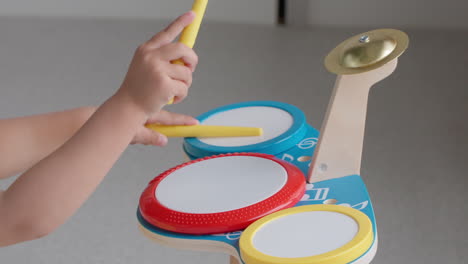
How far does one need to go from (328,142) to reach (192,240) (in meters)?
0.16

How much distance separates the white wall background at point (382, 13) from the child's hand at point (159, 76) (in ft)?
5.97

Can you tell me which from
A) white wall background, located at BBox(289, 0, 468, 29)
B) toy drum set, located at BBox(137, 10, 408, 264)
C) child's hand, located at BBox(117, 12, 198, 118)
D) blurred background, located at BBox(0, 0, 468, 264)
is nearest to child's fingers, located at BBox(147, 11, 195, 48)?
child's hand, located at BBox(117, 12, 198, 118)

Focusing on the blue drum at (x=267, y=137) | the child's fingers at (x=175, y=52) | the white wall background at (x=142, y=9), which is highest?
the child's fingers at (x=175, y=52)

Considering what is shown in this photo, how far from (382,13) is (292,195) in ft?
5.90

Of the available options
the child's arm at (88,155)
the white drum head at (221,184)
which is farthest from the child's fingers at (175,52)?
the white drum head at (221,184)

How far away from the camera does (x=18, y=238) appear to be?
23.6 inches

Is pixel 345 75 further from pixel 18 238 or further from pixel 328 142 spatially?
pixel 18 238

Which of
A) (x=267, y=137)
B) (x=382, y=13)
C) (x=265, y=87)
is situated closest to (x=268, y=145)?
(x=267, y=137)

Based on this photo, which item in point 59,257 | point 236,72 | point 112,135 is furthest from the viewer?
point 236,72

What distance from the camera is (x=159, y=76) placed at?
583mm

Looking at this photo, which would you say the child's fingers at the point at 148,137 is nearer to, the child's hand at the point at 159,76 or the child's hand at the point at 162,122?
the child's hand at the point at 162,122

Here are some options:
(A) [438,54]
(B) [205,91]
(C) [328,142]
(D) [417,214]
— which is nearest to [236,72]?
(B) [205,91]

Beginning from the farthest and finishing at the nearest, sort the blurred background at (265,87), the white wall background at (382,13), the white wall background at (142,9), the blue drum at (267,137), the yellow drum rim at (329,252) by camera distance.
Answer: the white wall background at (142,9), the white wall background at (382,13), the blurred background at (265,87), the blue drum at (267,137), the yellow drum rim at (329,252)

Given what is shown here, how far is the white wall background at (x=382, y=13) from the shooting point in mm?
2266
